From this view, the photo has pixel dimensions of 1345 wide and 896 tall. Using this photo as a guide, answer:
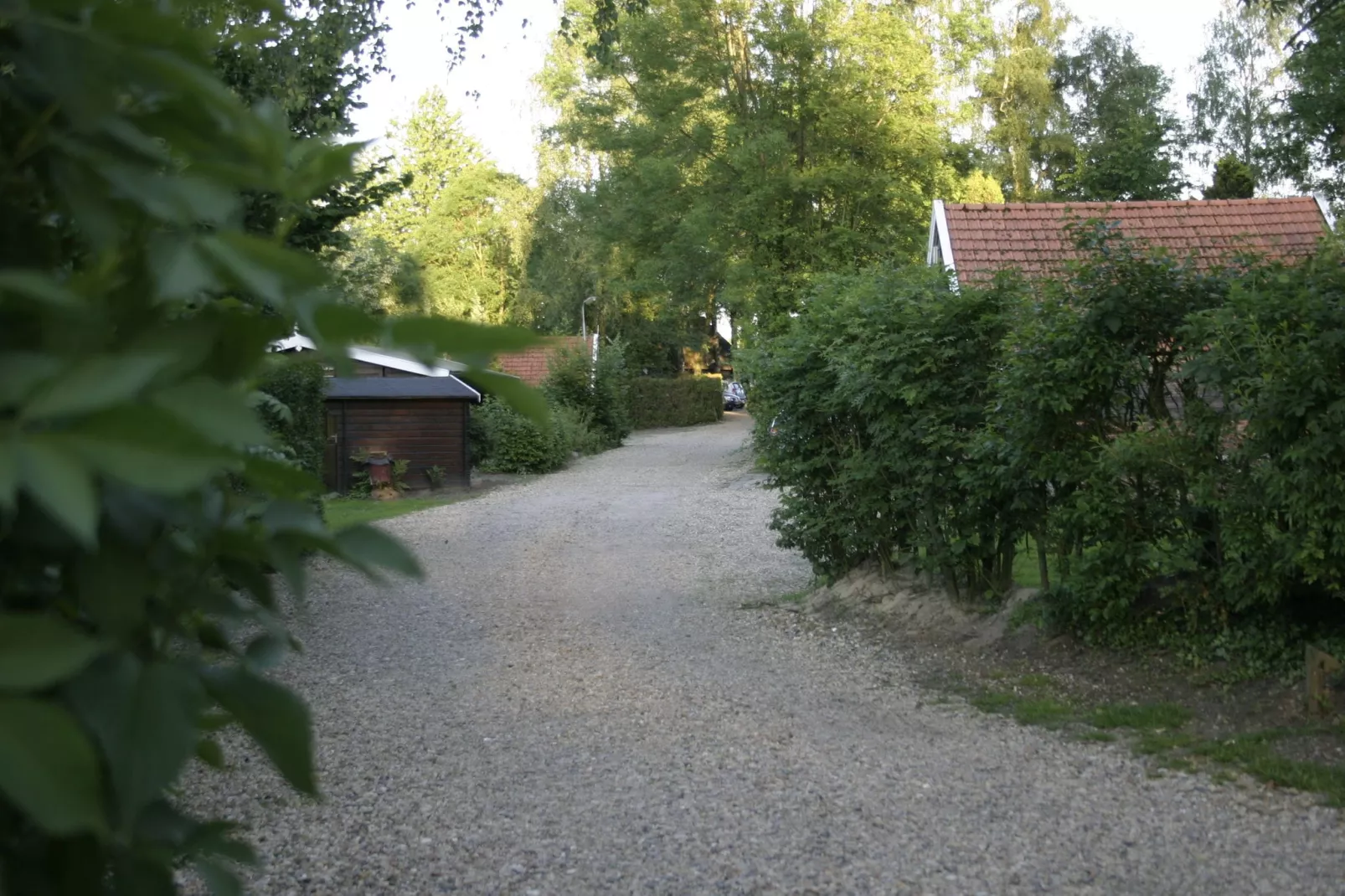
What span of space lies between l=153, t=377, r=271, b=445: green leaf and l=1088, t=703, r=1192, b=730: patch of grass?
626cm

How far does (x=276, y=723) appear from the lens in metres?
1.18

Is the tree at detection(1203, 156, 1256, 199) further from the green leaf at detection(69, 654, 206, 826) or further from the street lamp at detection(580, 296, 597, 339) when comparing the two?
the street lamp at detection(580, 296, 597, 339)

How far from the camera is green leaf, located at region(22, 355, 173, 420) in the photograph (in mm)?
875

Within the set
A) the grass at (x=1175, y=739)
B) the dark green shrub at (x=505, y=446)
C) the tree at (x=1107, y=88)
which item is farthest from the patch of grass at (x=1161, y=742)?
the tree at (x=1107, y=88)

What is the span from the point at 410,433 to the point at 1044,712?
63.4 ft

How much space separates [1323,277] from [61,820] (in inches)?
251

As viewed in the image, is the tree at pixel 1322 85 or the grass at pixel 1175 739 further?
the tree at pixel 1322 85

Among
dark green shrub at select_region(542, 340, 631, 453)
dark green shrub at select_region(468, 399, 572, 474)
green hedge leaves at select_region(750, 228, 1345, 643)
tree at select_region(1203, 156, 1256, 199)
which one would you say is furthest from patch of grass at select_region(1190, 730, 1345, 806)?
dark green shrub at select_region(542, 340, 631, 453)

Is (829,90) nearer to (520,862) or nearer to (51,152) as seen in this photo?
(520,862)

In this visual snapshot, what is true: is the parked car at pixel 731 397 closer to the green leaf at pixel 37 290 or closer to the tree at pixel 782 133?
the tree at pixel 782 133

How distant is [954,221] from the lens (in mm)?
17734

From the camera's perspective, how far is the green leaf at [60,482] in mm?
831

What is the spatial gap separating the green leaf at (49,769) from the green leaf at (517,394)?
18.2 inches

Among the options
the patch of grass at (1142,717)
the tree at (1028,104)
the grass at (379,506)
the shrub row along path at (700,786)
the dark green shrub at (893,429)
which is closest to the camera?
the shrub row along path at (700,786)
